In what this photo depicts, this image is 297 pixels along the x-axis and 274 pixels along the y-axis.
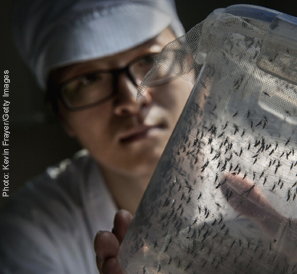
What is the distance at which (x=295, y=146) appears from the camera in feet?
0.72

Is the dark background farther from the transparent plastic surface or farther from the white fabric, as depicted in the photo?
the transparent plastic surface

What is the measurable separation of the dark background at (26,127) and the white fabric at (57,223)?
1.37 feet

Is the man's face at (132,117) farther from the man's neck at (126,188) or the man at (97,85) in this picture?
the man's neck at (126,188)

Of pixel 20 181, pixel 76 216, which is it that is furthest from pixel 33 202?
pixel 20 181

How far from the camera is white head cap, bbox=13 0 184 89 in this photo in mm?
486

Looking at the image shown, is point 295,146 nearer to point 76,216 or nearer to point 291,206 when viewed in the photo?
point 291,206

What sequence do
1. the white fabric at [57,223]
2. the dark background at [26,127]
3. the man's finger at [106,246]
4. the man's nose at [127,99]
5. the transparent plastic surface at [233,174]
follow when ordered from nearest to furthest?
the transparent plastic surface at [233,174], the man's finger at [106,246], the man's nose at [127,99], the white fabric at [57,223], the dark background at [26,127]

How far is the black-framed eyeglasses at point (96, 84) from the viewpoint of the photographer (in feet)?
1.66

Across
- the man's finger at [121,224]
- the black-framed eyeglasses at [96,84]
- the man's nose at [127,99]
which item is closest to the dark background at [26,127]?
the black-framed eyeglasses at [96,84]

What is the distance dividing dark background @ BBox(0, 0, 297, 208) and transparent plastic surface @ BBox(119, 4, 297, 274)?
2.94ft

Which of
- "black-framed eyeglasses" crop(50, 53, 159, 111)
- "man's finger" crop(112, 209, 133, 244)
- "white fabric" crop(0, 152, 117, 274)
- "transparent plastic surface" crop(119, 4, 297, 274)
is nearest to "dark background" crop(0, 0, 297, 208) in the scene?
"white fabric" crop(0, 152, 117, 274)

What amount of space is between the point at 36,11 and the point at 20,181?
0.73 metres

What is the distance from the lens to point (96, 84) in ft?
1.73

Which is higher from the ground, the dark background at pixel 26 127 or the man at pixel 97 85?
the man at pixel 97 85
